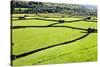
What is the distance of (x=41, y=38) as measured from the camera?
1980 millimetres

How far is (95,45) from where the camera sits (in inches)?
85.3

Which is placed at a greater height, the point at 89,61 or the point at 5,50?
the point at 5,50

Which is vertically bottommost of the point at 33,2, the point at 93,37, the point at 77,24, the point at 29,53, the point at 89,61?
the point at 89,61

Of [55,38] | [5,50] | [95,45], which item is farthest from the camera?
[95,45]

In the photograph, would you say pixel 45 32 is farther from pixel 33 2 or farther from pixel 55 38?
pixel 33 2

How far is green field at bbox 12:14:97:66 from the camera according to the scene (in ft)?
6.29

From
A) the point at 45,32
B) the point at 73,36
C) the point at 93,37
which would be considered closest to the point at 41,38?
the point at 45,32

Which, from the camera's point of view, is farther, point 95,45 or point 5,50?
point 95,45

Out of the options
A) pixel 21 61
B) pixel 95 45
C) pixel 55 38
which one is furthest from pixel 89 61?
pixel 21 61

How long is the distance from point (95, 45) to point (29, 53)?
0.78m

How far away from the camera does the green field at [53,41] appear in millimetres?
1916

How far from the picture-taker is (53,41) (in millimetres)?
2020

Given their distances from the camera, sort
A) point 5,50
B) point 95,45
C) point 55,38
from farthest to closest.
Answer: point 95,45 → point 55,38 → point 5,50

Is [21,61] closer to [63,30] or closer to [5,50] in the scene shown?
[5,50]
